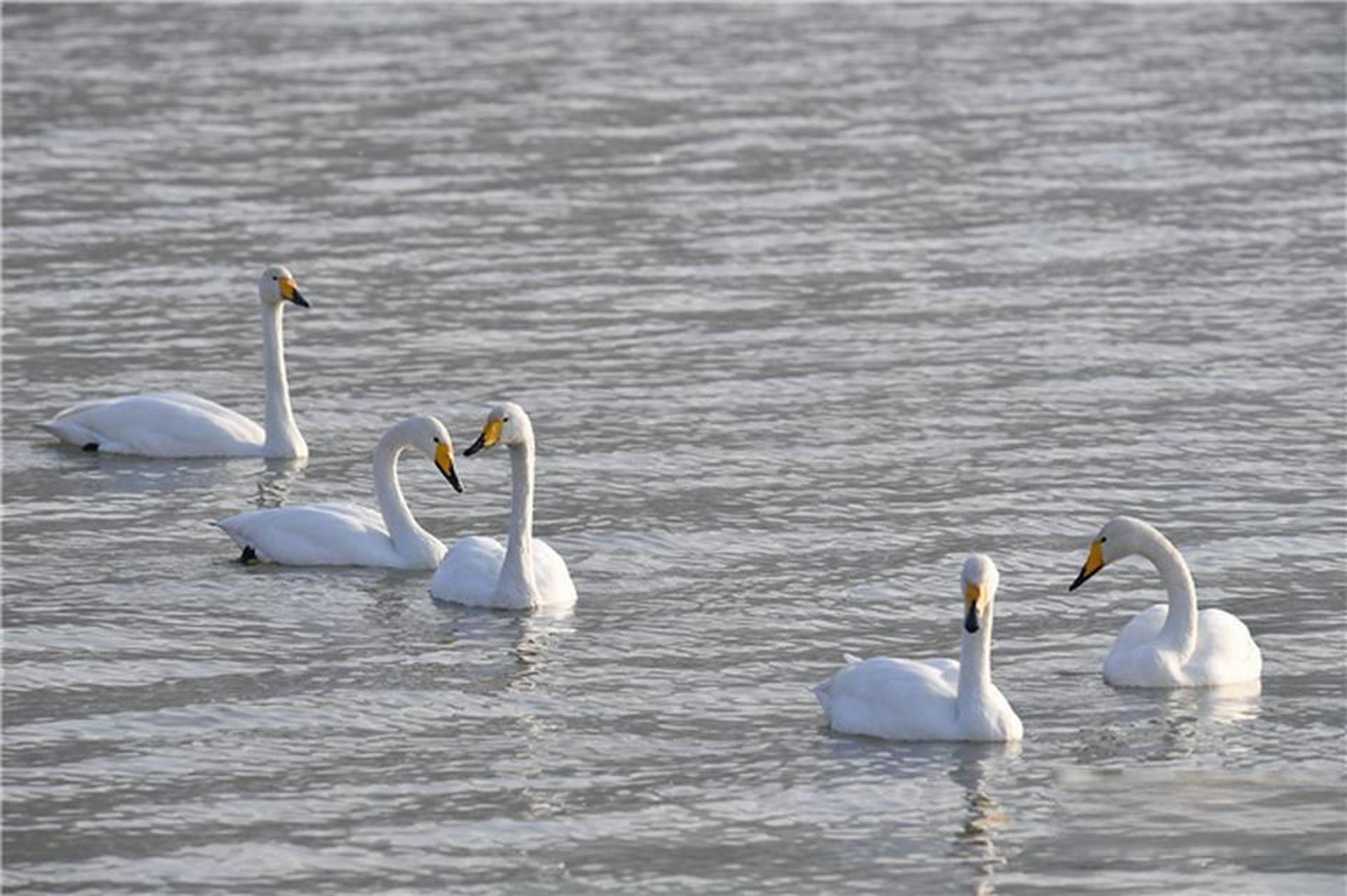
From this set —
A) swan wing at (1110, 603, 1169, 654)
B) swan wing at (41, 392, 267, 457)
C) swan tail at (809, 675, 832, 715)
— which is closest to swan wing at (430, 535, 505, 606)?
swan tail at (809, 675, 832, 715)

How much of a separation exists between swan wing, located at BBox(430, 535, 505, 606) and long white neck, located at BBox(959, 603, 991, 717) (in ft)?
10.3

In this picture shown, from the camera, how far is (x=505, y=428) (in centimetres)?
1523

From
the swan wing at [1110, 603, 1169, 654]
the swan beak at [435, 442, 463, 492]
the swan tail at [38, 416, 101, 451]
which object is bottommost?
the swan wing at [1110, 603, 1169, 654]

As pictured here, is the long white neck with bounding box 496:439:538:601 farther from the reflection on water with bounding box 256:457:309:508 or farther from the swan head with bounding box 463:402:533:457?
the reflection on water with bounding box 256:457:309:508

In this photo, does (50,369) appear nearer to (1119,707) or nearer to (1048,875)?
(1119,707)

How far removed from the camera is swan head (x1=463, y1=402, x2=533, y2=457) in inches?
597

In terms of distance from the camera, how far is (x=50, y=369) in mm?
21078

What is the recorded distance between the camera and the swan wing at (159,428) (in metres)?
18.7

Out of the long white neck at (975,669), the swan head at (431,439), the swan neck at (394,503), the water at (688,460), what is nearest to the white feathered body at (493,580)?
the water at (688,460)

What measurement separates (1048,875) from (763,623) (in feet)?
12.1

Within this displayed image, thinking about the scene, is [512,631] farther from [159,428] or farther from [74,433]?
[74,433]

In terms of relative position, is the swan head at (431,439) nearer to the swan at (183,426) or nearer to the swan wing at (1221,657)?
the swan at (183,426)

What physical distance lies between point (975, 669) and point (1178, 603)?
4.77 ft

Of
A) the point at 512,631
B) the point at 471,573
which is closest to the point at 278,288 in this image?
the point at 471,573
